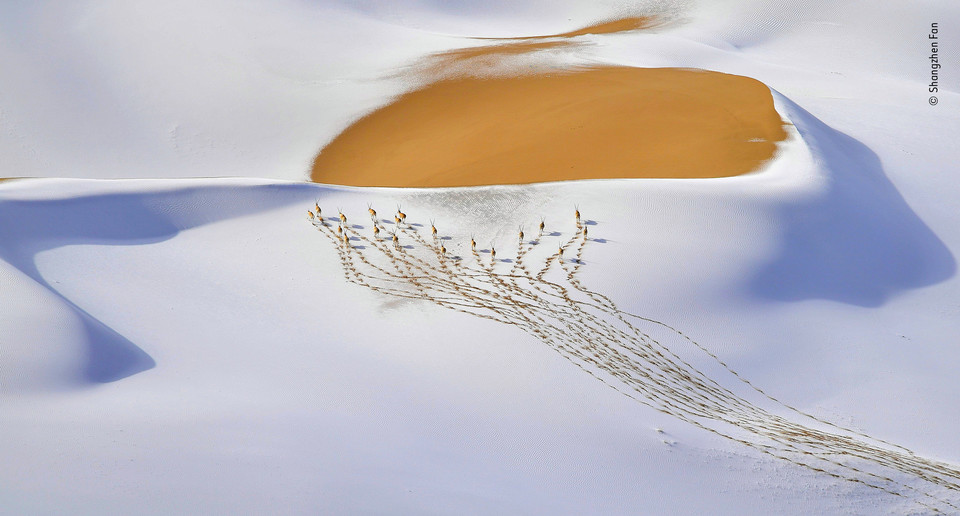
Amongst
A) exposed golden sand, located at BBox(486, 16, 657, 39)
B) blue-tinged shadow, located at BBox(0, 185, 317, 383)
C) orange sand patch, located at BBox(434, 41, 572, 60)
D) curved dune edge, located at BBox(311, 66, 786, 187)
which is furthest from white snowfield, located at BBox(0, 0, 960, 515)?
exposed golden sand, located at BBox(486, 16, 657, 39)

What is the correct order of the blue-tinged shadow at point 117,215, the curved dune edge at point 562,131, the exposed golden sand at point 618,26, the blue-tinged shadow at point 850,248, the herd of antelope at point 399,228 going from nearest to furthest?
the blue-tinged shadow at point 117,215, the blue-tinged shadow at point 850,248, the herd of antelope at point 399,228, the curved dune edge at point 562,131, the exposed golden sand at point 618,26

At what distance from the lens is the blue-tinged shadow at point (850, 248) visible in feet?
23.2

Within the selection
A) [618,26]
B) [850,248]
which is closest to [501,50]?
[618,26]

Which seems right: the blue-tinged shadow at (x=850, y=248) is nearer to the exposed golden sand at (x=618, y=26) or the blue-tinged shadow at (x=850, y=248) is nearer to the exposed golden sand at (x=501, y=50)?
the exposed golden sand at (x=501, y=50)

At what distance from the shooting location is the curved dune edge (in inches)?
362

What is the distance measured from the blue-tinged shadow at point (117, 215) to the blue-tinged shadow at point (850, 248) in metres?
4.86

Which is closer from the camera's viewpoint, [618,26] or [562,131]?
[562,131]

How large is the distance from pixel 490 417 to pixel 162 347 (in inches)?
99.5

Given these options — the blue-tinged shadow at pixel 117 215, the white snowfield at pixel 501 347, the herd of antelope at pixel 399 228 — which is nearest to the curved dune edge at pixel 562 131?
the white snowfield at pixel 501 347

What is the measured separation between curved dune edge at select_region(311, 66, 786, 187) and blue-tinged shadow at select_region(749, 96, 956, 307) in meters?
0.97

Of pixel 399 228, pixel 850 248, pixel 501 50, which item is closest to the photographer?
pixel 850 248

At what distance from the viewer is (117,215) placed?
7.66 m

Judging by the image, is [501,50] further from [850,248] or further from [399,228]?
[850,248]

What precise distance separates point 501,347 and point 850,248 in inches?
151
